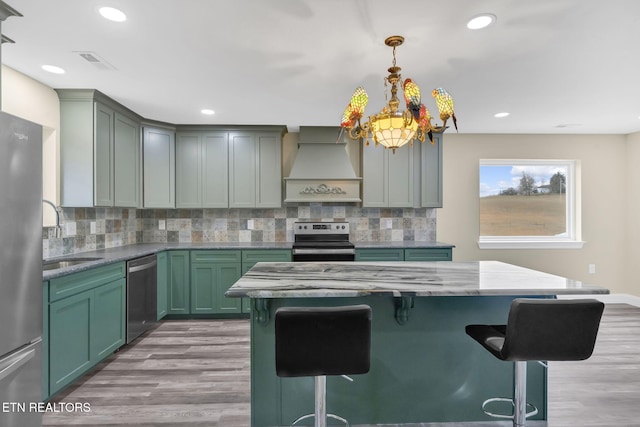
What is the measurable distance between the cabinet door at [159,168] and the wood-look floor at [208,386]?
163cm

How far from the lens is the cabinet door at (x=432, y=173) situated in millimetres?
4500

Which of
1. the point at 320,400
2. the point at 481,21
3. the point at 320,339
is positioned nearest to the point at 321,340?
the point at 320,339

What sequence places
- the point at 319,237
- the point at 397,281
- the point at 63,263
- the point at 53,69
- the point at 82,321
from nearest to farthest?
the point at 397,281
the point at 82,321
the point at 53,69
the point at 63,263
the point at 319,237

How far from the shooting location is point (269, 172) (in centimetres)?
443

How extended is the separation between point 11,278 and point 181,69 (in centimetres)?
184

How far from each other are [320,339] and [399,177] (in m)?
3.39

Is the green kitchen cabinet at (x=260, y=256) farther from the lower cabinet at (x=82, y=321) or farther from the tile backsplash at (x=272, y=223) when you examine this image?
the lower cabinet at (x=82, y=321)

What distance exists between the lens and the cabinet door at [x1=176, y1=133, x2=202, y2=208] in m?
4.38

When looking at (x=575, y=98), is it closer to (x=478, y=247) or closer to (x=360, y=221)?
(x=478, y=247)

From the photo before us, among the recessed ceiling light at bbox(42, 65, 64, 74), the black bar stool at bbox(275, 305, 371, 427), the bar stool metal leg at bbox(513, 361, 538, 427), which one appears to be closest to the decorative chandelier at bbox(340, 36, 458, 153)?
the black bar stool at bbox(275, 305, 371, 427)

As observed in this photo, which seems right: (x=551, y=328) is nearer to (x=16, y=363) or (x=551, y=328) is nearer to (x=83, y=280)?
(x=16, y=363)

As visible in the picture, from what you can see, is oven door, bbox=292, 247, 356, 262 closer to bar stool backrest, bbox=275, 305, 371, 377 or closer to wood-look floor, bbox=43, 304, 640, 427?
wood-look floor, bbox=43, 304, 640, 427

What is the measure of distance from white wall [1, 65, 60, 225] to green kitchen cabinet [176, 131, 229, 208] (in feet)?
4.67

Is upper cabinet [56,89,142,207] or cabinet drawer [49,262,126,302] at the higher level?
upper cabinet [56,89,142,207]
